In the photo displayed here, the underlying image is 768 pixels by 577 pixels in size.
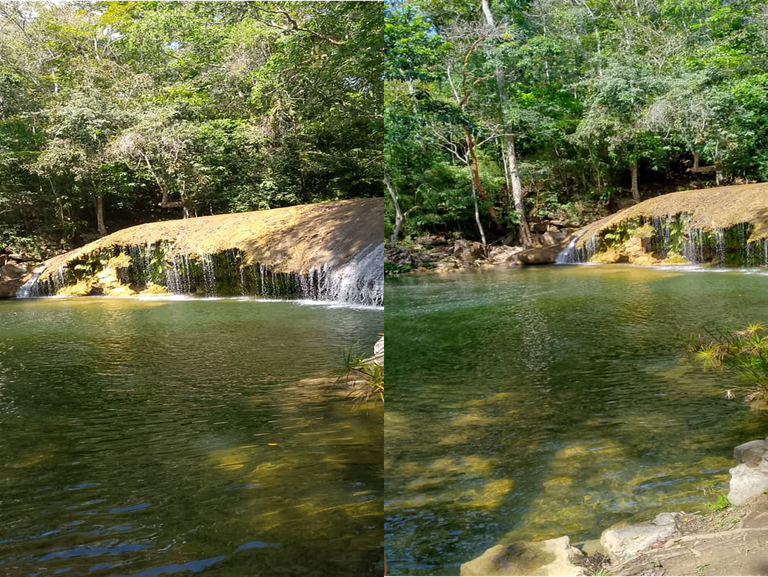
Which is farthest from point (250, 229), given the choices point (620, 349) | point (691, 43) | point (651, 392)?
point (691, 43)

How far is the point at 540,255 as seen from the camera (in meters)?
A: 10.6

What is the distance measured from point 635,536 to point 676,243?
8.63m

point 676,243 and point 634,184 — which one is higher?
point 634,184

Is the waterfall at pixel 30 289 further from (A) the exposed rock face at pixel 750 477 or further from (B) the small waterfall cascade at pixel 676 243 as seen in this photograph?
(A) the exposed rock face at pixel 750 477

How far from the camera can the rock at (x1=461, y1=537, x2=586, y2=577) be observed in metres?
1.25

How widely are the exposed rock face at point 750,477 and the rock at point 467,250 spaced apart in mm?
9226

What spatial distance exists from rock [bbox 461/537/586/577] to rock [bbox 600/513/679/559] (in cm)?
8

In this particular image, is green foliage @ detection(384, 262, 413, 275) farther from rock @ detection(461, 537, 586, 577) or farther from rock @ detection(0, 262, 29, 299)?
rock @ detection(461, 537, 586, 577)

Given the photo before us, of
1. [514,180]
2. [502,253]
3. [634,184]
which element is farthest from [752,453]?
[514,180]

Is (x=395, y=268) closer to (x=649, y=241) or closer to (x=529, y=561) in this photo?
(x=649, y=241)

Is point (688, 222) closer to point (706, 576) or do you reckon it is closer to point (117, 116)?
point (706, 576)

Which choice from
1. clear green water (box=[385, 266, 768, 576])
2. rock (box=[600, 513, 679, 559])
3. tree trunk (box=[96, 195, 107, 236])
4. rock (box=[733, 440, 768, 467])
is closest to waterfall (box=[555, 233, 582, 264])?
clear green water (box=[385, 266, 768, 576])

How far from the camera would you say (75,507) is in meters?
1.67

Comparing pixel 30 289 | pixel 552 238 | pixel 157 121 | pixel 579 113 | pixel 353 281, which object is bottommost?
pixel 353 281
